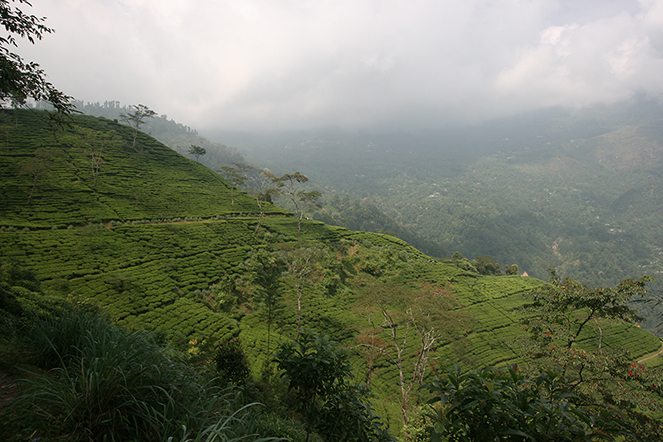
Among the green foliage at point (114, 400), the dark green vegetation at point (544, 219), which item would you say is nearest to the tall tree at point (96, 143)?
the green foliage at point (114, 400)

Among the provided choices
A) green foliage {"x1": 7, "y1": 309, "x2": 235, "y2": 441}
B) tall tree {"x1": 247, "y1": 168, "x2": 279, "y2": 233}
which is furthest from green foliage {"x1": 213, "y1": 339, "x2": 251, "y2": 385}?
tall tree {"x1": 247, "y1": 168, "x2": 279, "y2": 233}

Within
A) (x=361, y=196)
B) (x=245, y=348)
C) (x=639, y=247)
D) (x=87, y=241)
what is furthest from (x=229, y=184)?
(x=639, y=247)

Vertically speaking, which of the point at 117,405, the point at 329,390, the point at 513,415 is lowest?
the point at 329,390

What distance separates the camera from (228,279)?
69.8 ft

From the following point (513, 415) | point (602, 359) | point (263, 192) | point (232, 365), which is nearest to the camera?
point (513, 415)

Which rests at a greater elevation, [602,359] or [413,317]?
[602,359]

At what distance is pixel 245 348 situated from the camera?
48.4 feet

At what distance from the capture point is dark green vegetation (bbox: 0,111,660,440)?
44.8ft

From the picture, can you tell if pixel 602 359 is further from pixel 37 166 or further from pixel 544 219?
pixel 544 219

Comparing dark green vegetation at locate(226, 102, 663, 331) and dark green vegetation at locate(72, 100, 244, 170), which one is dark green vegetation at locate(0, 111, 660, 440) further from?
dark green vegetation at locate(72, 100, 244, 170)

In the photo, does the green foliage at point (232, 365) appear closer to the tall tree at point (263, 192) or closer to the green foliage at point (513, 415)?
the green foliage at point (513, 415)

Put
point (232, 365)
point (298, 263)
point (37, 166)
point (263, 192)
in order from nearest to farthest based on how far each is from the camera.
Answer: point (232, 365) < point (298, 263) < point (37, 166) < point (263, 192)

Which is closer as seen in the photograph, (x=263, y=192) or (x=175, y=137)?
(x=263, y=192)

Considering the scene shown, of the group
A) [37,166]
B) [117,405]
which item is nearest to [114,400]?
[117,405]
